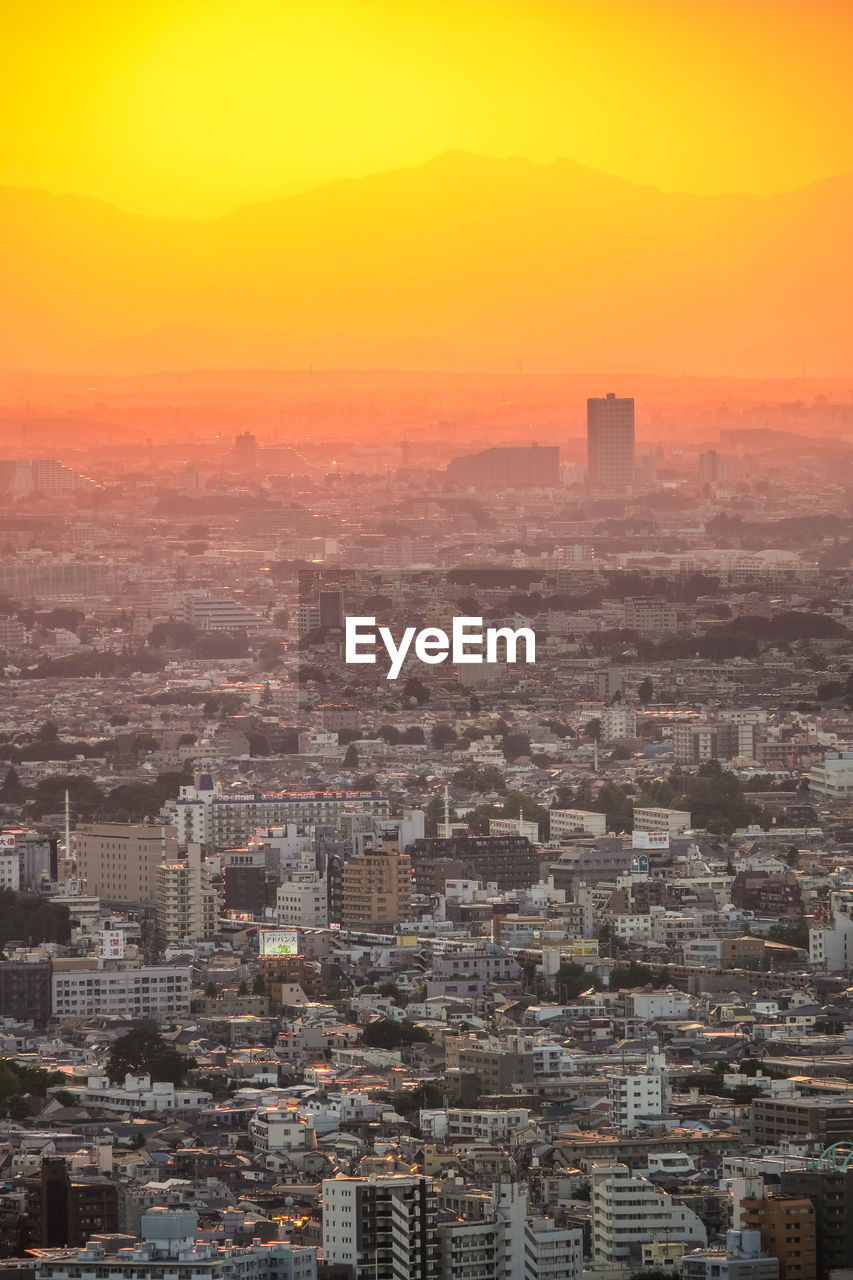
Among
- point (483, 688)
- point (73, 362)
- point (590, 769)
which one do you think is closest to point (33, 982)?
point (590, 769)

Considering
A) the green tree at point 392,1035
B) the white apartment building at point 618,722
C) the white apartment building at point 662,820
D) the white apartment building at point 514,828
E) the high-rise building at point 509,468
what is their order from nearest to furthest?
the green tree at point 392,1035
the white apartment building at point 514,828
the white apartment building at point 662,820
the white apartment building at point 618,722
the high-rise building at point 509,468

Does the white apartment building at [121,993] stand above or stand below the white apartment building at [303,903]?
below

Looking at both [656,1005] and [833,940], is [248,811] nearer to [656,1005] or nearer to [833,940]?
[833,940]

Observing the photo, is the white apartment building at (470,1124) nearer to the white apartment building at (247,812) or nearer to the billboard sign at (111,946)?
the billboard sign at (111,946)

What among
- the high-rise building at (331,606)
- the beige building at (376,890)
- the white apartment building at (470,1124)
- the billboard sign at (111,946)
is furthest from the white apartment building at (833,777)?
the white apartment building at (470,1124)

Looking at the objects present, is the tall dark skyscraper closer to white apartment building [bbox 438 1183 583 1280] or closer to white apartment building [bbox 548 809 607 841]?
white apartment building [bbox 548 809 607 841]

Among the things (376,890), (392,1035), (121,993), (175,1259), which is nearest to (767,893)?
(376,890)

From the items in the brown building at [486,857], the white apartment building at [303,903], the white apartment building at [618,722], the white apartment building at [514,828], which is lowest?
the white apartment building at [303,903]

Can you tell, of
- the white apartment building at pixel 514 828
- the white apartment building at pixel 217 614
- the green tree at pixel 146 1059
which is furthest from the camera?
the white apartment building at pixel 217 614
